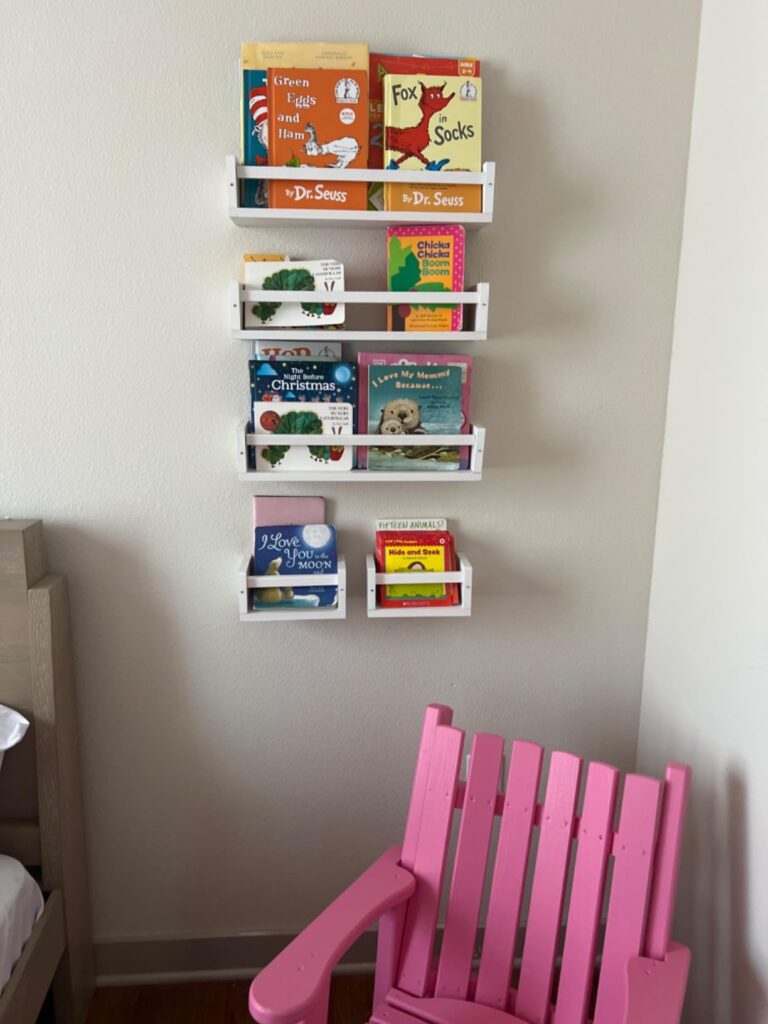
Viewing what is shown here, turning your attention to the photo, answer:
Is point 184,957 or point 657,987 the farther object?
point 184,957

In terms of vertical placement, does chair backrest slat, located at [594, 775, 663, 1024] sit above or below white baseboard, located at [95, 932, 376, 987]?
above

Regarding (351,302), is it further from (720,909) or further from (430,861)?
(720,909)

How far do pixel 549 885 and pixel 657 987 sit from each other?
238 mm

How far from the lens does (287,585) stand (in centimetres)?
154

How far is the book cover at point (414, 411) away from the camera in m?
1.52

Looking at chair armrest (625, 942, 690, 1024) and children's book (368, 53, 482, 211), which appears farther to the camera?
children's book (368, 53, 482, 211)

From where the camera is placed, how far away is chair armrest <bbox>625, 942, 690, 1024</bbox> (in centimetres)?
114

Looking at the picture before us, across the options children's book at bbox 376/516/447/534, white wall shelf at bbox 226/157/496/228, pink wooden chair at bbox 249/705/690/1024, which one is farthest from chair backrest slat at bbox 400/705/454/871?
white wall shelf at bbox 226/157/496/228

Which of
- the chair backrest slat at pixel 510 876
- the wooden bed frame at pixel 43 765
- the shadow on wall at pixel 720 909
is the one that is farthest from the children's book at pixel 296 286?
the shadow on wall at pixel 720 909

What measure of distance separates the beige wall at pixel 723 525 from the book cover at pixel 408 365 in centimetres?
44

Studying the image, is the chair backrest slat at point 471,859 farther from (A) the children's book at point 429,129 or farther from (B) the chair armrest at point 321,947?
(A) the children's book at point 429,129

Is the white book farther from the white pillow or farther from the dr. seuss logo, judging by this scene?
the white pillow

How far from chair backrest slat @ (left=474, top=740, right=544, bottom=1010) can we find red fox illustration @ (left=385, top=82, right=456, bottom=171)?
3.54 feet

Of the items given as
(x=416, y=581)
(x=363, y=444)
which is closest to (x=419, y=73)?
(x=363, y=444)
